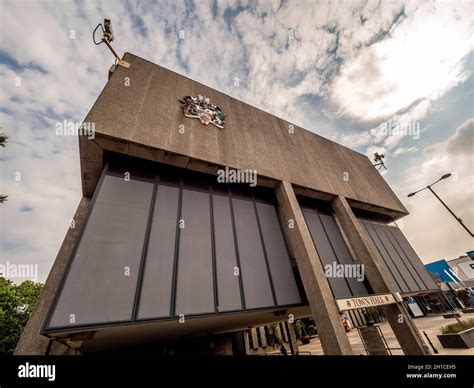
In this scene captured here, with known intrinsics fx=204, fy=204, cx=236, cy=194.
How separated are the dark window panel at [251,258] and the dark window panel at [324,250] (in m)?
3.28

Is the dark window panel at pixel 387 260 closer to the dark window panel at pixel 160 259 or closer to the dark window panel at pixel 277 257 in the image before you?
the dark window panel at pixel 277 257

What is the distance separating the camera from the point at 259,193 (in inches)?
395

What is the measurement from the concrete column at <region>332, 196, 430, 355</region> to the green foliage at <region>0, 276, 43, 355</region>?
35890mm

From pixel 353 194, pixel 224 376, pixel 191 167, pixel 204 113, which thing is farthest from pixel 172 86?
pixel 353 194

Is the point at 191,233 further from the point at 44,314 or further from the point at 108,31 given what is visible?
the point at 108,31

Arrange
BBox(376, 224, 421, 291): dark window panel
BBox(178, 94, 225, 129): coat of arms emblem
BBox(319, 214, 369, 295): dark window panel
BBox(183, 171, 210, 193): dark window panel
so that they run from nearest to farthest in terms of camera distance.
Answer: BBox(183, 171, 210, 193): dark window panel → BBox(178, 94, 225, 129): coat of arms emblem → BBox(319, 214, 369, 295): dark window panel → BBox(376, 224, 421, 291): dark window panel

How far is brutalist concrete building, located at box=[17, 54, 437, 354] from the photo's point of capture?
5402 millimetres

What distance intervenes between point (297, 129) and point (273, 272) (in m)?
9.78

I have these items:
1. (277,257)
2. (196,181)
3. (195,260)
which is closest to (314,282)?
(277,257)

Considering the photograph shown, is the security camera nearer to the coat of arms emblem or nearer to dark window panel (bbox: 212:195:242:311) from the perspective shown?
the coat of arms emblem

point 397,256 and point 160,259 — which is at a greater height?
point 397,256

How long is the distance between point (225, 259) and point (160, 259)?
2.18m

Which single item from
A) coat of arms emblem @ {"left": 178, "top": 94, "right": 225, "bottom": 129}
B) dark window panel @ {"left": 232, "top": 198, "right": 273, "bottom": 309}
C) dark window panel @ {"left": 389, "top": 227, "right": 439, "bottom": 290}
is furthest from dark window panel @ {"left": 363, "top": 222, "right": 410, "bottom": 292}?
coat of arms emblem @ {"left": 178, "top": 94, "right": 225, "bottom": 129}

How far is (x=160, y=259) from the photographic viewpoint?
6.16 meters
